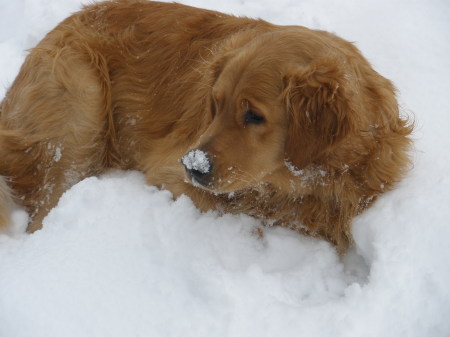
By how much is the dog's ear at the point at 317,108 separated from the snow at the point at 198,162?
52cm

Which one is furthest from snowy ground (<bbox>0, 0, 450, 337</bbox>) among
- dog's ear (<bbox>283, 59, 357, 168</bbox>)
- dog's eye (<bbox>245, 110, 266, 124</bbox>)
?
dog's eye (<bbox>245, 110, 266, 124</bbox>)

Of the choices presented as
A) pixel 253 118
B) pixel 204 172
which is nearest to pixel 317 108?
pixel 253 118

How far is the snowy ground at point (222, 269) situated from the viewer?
263 centimetres

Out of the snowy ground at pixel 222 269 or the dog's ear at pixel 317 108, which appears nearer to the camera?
the snowy ground at pixel 222 269

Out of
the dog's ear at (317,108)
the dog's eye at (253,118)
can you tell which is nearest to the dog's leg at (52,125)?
the dog's eye at (253,118)

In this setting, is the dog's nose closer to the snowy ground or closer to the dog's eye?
the dog's eye

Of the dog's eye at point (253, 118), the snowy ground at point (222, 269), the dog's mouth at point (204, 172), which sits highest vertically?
the dog's eye at point (253, 118)

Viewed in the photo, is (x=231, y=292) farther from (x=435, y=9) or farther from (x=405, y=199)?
(x=435, y=9)

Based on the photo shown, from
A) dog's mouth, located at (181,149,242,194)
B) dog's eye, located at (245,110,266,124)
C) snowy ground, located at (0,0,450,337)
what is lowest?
snowy ground, located at (0,0,450,337)

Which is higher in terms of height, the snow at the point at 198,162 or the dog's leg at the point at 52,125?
the snow at the point at 198,162

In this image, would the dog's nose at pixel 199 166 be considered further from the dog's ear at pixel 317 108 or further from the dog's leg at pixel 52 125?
the dog's leg at pixel 52 125

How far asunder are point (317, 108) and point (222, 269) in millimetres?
1142

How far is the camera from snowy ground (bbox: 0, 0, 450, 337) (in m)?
2.63

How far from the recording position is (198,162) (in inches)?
115
